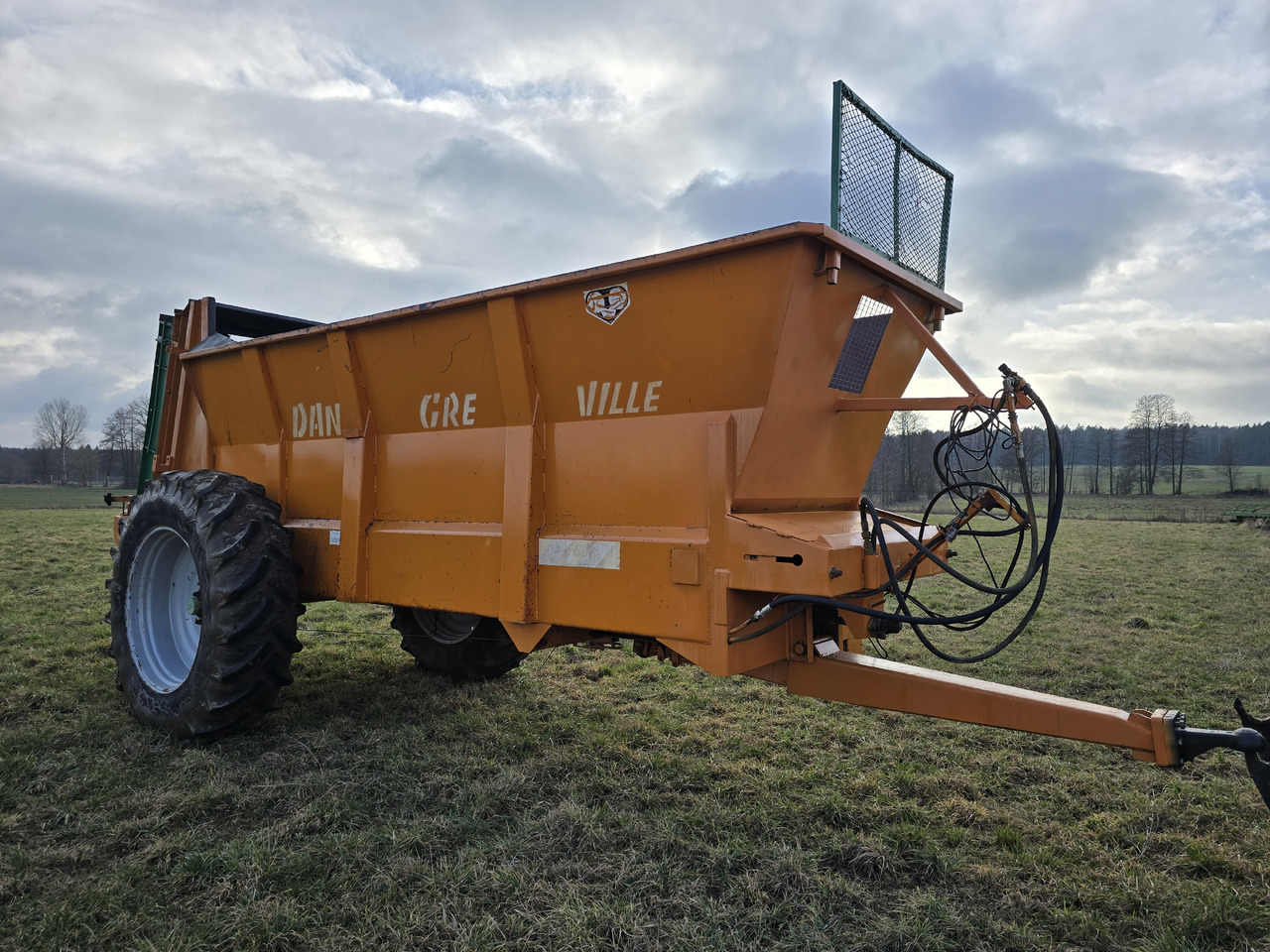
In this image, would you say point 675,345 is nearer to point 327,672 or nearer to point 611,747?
point 611,747

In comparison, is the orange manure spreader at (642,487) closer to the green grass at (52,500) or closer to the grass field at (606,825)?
the grass field at (606,825)

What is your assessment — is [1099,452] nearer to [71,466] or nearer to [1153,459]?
[1153,459]

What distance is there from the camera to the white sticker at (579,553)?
10.6ft

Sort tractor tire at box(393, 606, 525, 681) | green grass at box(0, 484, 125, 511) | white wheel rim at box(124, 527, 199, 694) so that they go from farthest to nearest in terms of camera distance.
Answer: green grass at box(0, 484, 125, 511)
tractor tire at box(393, 606, 525, 681)
white wheel rim at box(124, 527, 199, 694)

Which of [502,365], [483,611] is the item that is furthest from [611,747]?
[502,365]

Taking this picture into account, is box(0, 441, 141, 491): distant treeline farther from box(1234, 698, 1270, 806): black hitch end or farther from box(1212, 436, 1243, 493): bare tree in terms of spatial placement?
box(1212, 436, 1243, 493): bare tree

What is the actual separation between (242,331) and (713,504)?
468cm

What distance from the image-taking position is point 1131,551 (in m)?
15.2

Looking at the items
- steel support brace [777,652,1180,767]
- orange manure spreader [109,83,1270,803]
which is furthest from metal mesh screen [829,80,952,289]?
steel support brace [777,652,1180,767]

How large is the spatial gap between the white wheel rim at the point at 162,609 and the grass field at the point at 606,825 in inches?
14.3

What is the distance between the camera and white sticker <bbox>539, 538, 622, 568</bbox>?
10.6ft

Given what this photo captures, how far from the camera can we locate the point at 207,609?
3984 mm

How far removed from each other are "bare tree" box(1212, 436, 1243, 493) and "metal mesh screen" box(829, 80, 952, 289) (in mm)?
59943

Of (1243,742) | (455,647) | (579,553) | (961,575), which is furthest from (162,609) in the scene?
(1243,742)
